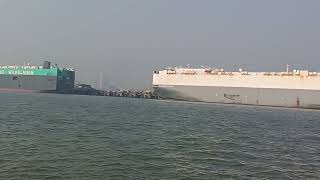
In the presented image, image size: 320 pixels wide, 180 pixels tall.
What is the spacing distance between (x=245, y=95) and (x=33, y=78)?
4754 cm

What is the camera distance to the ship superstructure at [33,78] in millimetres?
90500

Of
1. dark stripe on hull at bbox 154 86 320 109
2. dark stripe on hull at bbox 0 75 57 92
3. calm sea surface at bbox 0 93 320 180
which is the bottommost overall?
calm sea surface at bbox 0 93 320 180

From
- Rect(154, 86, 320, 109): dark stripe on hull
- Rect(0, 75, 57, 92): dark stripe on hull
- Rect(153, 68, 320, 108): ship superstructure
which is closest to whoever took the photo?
Rect(154, 86, 320, 109): dark stripe on hull

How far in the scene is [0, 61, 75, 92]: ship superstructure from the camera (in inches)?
3563

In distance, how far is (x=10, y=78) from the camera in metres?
92.9

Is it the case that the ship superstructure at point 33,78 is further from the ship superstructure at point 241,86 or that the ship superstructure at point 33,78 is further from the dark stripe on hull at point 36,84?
the ship superstructure at point 241,86

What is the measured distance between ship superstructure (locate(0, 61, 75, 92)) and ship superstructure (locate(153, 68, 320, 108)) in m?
29.1

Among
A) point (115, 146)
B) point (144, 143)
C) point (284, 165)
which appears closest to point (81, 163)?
point (115, 146)

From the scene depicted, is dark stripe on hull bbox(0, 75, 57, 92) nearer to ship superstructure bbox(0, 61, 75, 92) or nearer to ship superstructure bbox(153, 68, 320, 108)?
ship superstructure bbox(0, 61, 75, 92)

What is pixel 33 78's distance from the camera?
298ft

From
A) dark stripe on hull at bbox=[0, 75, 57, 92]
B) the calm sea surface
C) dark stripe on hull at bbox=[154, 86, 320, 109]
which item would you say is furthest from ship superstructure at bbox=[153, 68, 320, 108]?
the calm sea surface

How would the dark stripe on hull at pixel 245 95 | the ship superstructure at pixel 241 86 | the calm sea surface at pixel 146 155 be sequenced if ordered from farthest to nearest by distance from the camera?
the ship superstructure at pixel 241 86 → the dark stripe on hull at pixel 245 95 → the calm sea surface at pixel 146 155

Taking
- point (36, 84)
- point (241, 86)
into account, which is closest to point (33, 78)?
point (36, 84)

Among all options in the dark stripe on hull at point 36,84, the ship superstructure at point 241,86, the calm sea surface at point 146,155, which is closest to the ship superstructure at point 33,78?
the dark stripe on hull at point 36,84
